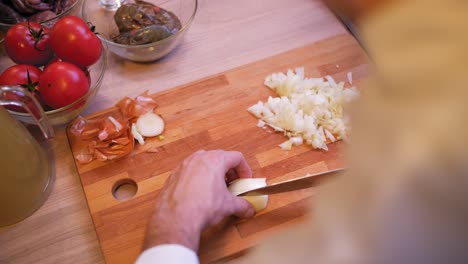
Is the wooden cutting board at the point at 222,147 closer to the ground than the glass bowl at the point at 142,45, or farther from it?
closer to the ground

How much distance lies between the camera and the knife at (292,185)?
0.88 metres

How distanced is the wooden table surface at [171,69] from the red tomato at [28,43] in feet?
0.53

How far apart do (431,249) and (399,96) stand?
12cm

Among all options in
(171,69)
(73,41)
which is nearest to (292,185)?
(171,69)

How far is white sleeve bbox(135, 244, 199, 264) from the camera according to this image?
0.73 meters

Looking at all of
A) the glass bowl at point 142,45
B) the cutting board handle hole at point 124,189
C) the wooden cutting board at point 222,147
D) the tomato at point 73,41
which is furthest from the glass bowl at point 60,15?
the cutting board handle hole at point 124,189

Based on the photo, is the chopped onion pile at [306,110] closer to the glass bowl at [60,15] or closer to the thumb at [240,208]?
the thumb at [240,208]

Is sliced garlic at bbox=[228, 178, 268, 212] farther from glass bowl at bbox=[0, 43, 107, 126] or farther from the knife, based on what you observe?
glass bowl at bbox=[0, 43, 107, 126]

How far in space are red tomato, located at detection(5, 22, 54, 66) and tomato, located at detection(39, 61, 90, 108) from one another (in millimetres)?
80

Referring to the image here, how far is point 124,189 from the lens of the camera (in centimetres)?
97

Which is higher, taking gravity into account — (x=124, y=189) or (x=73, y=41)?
(x=73, y=41)

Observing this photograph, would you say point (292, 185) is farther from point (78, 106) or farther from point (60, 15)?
point (60, 15)

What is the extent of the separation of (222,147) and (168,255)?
0.32 metres

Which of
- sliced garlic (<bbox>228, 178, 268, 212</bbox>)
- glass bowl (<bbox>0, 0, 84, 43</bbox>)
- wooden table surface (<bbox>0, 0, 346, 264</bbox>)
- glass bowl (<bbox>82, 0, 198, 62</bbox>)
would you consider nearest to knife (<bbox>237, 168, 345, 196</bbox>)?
sliced garlic (<bbox>228, 178, 268, 212</bbox>)
